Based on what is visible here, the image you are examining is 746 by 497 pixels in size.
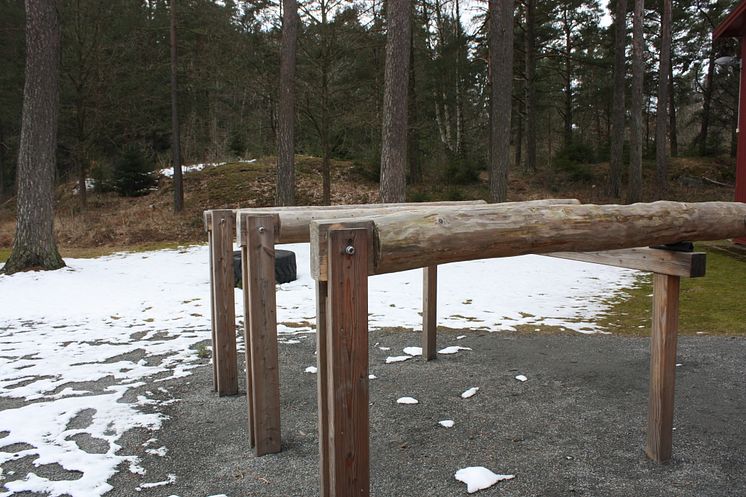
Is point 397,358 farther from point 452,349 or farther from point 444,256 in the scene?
point 444,256

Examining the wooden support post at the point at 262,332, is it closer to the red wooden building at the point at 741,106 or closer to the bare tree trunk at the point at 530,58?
the red wooden building at the point at 741,106

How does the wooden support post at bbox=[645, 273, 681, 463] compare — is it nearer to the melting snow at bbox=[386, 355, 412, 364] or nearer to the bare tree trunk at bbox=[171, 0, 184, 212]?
Result: the melting snow at bbox=[386, 355, 412, 364]

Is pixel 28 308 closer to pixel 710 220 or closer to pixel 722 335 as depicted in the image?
pixel 710 220

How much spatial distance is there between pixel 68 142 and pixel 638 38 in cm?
1990

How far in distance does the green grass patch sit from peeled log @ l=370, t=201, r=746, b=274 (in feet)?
11.2

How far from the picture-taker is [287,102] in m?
14.0

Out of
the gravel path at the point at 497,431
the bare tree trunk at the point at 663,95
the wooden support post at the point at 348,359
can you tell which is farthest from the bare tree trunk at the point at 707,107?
the wooden support post at the point at 348,359

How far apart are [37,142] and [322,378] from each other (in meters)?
10.0

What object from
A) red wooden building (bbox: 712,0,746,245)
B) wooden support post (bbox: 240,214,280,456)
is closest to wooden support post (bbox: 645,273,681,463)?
wooden support post (bbox: 240,214,280,456)

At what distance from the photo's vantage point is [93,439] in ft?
11.1

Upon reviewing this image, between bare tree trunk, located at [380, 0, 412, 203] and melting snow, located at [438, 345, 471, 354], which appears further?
bare tree trunk, located at [380, 0, 412, 203]

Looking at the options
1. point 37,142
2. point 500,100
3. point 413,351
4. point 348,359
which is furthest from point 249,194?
point 348,359

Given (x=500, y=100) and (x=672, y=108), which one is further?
(x=672, y=108)

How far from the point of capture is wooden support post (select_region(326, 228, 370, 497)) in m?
1.98
